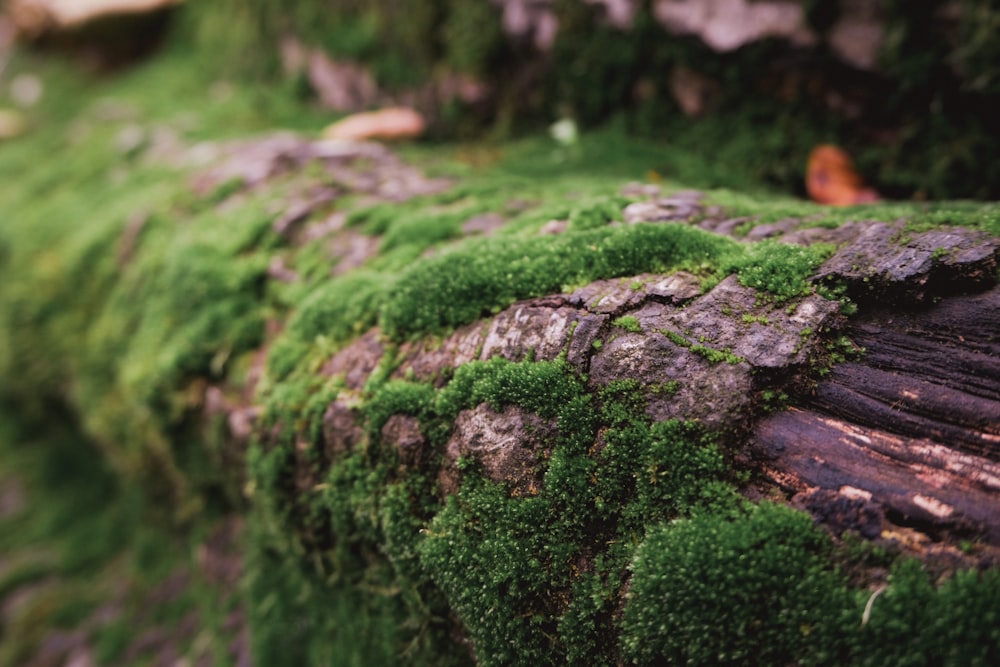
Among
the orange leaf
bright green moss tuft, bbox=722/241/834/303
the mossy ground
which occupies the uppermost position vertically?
bright green moss tuft, bbox=722/241/834/303

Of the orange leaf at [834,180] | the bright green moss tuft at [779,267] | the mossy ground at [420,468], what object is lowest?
the mossy ground at [420,468]

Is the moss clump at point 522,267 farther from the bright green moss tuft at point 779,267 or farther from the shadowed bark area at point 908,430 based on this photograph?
the shadowed bark area at point 908,430

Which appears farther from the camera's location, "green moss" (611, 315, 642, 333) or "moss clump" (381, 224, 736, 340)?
"moss clump" (381, 224, 736, 340)

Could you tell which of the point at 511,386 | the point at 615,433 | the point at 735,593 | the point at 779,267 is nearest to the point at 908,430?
the point at 779,267

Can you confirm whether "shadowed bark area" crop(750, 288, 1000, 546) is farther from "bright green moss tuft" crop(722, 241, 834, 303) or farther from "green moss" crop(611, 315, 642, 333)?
"green moss" crop(611, 315, 642, 333)

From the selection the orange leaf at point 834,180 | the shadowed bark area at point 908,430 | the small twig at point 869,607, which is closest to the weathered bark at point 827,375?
the shadowed bark area at point 908,430

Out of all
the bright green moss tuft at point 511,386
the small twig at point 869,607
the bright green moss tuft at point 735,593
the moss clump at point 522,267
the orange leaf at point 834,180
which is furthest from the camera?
the orange leaf at point 834,180

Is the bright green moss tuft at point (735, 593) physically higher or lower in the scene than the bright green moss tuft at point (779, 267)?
lower

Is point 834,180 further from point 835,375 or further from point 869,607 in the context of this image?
point 869,607

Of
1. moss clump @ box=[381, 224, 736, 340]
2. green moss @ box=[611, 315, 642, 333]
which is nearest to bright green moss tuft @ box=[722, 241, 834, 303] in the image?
moss clump @ box=[381, 224, 736, 340]

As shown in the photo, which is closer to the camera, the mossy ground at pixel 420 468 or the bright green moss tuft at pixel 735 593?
the bright green moss tuft at pixel 735 593
